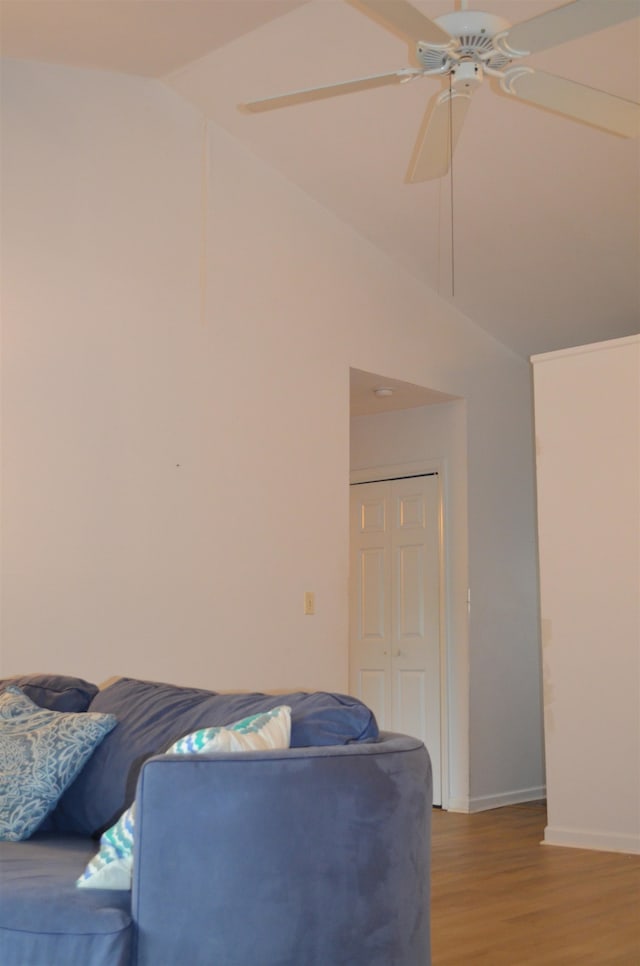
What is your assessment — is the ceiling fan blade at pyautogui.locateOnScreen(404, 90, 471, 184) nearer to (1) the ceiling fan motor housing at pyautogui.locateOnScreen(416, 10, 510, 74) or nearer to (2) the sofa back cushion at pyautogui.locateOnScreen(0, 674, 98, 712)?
(1) the ceiling fan motor housing at pyautogui.locateOnScreen(416, 10, 510, 74)

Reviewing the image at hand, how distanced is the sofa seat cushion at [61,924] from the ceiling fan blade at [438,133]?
7.31ft

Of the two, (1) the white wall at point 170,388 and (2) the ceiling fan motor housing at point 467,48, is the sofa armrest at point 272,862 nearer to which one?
(2) the ceiling fan motor housing at point 467,48

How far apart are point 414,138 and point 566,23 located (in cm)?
228

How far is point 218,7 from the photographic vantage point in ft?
13.1

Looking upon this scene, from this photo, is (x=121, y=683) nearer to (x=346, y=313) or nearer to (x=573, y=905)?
(x=573, y=905)

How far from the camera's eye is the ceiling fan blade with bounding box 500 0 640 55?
2.47 m

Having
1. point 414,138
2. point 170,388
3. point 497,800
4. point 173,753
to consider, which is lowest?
point 497,800

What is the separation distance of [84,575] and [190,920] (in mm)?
2565

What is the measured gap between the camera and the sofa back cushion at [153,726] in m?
2.17

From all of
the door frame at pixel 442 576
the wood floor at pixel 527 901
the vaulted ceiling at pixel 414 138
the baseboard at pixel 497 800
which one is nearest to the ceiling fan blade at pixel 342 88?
the vaulted ceiling at pixel 414 138

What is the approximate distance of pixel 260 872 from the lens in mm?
1801

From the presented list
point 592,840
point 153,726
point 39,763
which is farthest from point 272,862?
point 592,840

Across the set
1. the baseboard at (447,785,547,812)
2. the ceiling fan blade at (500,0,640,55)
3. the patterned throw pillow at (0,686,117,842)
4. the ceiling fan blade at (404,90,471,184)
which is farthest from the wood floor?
the ceiling fan blade at (500,0,640,55)

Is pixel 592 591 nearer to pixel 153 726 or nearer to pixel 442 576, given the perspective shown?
pixel 442 576
